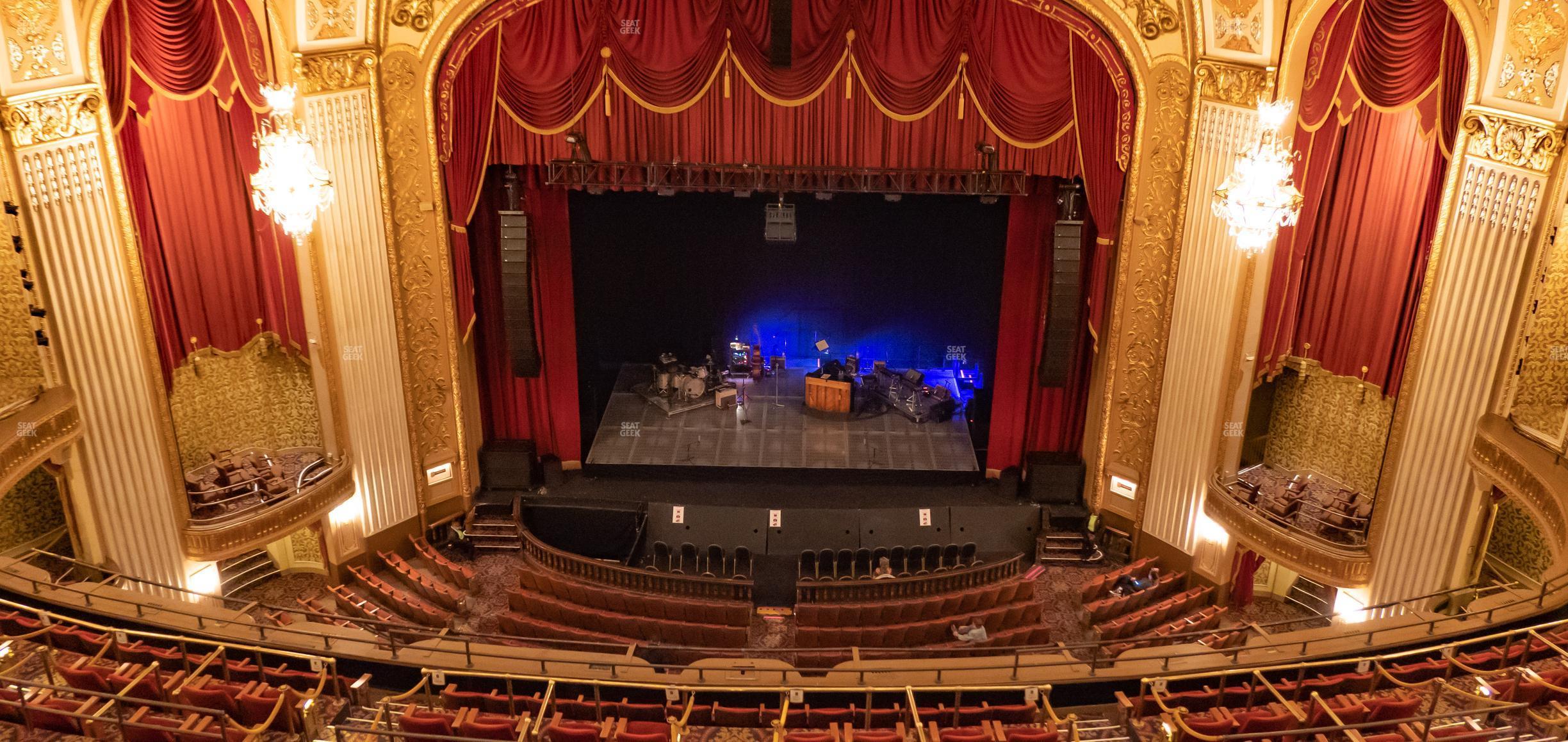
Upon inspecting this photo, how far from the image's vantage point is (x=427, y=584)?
12992 mm

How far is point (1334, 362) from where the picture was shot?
39.6 ft

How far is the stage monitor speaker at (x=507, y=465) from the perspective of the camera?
586 inches

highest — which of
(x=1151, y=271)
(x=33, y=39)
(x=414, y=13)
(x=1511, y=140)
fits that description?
(x=414, y=13)

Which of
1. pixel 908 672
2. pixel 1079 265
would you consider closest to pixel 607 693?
pixel 908 672

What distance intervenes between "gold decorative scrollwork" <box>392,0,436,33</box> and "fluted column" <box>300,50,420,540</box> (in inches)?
23.5

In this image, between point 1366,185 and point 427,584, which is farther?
point 427,584

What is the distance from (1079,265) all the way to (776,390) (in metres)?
→ 5.39

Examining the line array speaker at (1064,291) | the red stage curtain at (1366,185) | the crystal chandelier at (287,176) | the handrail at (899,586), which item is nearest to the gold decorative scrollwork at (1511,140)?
the red stage curtain at (1366,185)

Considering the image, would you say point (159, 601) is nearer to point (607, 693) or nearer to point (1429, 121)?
point (607, 693)

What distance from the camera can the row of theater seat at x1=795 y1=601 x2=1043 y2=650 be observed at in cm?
1171

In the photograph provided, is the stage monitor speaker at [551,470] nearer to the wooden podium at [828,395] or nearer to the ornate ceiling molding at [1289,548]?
the wooden podium at [828,395]

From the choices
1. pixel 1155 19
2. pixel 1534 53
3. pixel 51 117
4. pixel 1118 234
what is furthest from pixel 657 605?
pixel 1534 53

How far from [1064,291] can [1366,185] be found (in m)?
3.35

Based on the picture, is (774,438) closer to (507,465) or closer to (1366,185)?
(507,465)
